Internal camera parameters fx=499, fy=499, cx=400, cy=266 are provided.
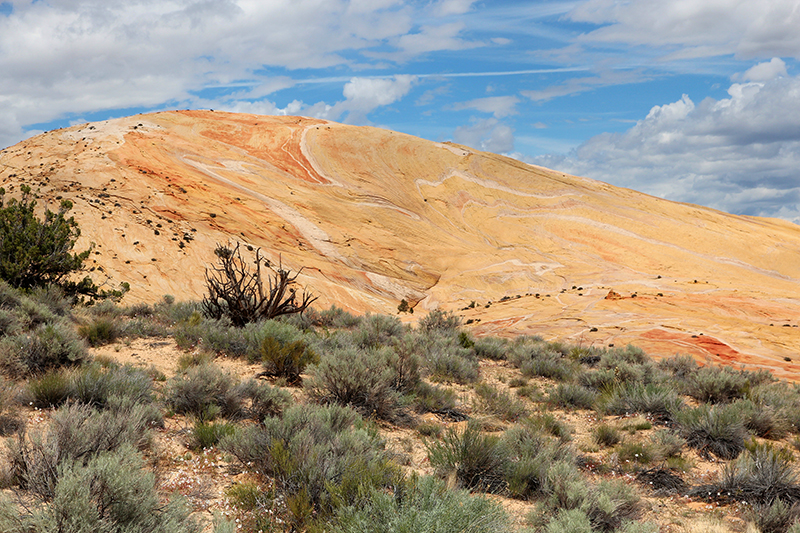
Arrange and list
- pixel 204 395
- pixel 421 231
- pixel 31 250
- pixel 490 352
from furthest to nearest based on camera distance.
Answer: pixel 421 231 → pixel 490 352 → pixel 31 250 → pixel 204 395

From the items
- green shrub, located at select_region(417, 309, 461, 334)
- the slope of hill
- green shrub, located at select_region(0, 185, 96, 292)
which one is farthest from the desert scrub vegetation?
the slope of hill

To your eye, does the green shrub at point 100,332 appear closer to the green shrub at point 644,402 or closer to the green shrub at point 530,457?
the green shrub at point 530,457

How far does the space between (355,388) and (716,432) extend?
468cm

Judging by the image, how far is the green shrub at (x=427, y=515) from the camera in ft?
8.72

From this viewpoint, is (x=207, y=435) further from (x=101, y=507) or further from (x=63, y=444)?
(x=101, y=507)

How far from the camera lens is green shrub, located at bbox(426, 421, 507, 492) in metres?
4.93

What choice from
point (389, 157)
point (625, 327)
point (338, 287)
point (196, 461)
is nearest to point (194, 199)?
point (338, 287)

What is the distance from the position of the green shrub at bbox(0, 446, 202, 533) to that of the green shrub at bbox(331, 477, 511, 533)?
1.06m

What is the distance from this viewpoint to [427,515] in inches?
106

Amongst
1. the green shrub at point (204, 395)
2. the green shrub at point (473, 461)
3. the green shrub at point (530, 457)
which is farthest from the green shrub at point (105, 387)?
the green shrub at point (530, 457)

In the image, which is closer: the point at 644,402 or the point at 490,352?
the point at 644,402

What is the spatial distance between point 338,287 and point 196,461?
59.4ft

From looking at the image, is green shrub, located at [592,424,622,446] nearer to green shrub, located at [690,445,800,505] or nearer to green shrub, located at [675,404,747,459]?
green shrub, located at [675,404,747,459]

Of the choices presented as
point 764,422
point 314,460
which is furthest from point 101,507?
point 764,422
